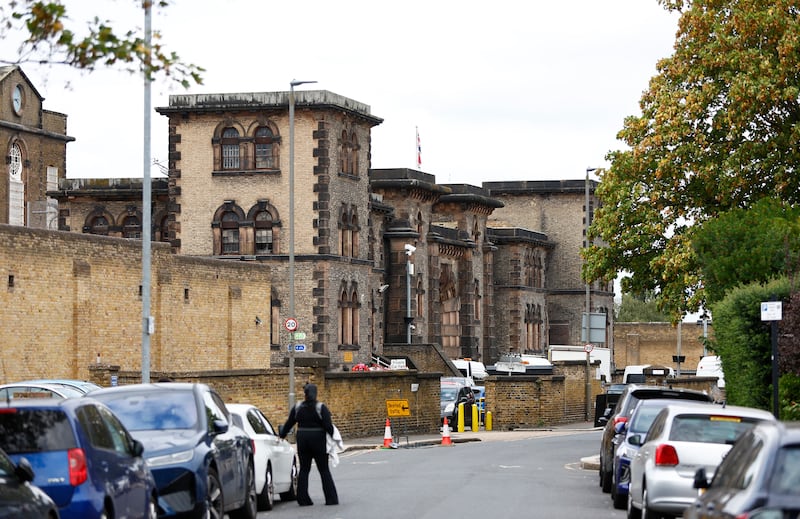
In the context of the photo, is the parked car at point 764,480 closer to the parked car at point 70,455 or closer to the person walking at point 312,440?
the parked car at point 70,455

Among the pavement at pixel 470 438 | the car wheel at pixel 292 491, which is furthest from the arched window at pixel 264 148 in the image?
the car wheel at pixel 292 491

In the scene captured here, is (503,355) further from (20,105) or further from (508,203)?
(20,105)

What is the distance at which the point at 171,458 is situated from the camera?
16.6 m

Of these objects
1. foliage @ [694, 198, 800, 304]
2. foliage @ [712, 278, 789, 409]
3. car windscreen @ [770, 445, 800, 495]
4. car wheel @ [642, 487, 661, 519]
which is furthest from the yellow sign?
car windscreen @ [770, 445, 800, 495]

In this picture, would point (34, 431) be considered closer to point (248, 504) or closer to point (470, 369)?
point (248, 504)

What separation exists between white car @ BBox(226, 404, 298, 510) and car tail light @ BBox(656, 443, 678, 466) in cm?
578

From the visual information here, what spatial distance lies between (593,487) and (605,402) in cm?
2539

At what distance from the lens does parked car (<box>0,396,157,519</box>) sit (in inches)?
535

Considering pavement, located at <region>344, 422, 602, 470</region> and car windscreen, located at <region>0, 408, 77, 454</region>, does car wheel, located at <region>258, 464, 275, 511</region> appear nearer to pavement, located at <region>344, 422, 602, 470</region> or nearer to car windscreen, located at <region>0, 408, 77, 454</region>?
car windscreen, located at <region>0, 408, 77, 454</region>

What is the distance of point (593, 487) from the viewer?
87.1 ft

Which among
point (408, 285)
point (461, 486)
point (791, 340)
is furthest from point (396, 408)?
point (408, 285)

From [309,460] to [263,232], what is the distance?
1716 inches

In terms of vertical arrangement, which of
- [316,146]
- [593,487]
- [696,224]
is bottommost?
[593,487]

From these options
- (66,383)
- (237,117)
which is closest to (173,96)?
(237,117)
